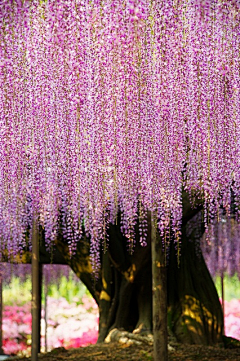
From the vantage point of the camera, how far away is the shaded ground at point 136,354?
6.57 meters

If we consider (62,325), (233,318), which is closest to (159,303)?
(233,318)

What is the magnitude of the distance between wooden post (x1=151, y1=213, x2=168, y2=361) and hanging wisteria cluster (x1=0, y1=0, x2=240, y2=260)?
613mm

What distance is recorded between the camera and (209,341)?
24.4 ft

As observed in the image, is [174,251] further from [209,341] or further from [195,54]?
[195,54]

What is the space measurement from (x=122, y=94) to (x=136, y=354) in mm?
3581

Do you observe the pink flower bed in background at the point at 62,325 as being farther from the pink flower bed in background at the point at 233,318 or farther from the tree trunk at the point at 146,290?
the tree trunk at the point at 146,290

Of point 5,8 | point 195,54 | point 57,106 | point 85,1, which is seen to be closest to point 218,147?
point 195,54

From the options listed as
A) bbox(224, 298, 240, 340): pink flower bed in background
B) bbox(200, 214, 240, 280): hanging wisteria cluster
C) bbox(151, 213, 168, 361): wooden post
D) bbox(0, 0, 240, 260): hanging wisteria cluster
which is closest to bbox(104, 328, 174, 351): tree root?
bbox(151, 213, 168, 361): wooden post

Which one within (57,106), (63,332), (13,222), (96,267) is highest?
(57,106)

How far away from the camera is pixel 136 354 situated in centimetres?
668

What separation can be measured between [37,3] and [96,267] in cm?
427

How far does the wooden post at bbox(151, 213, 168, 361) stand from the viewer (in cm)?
570

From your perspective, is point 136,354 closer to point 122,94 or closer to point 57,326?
point 122,94

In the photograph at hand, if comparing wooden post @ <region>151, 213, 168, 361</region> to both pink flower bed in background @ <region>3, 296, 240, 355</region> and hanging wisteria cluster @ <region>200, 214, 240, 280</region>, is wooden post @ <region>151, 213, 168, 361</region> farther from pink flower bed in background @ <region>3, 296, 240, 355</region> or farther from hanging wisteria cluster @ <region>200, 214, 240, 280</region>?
pink flower bed in background @ <region>3, 296, 240, 355</region>
